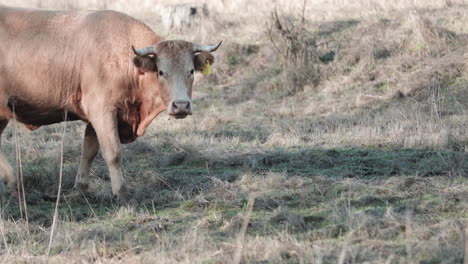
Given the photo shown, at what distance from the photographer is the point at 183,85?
7.89 m

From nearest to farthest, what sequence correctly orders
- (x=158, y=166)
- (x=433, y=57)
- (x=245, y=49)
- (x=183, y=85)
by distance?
(x=183, y=85), (x=158, y=166), (x=433, y=57), (x=245, y=49)

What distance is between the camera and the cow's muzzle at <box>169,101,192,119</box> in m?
7.57

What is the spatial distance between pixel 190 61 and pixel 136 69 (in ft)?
2.02

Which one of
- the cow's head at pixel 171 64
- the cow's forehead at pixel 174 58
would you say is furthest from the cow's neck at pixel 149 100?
the cow's forehead at pixel 174 58

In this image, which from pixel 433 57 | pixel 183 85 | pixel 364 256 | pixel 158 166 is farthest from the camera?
pixel 433 57

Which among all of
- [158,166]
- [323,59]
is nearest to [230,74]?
[323,59]

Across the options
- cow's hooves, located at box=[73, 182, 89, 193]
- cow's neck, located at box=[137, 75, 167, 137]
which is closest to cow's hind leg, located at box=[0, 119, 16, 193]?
cow's hooves, located at box=[73, 182, 89, 193]

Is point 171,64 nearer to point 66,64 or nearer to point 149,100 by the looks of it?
point 149,100

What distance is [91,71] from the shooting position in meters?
7.91

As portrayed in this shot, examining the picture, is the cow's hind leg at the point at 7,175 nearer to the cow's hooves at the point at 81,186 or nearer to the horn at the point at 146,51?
the cow's hooves at the point at 81,186

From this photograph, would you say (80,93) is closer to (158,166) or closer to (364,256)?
(158,166)

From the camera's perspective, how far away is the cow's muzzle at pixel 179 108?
757 centimetres

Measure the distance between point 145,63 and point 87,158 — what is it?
1542mm

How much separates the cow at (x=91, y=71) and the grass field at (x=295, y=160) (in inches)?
33.2
